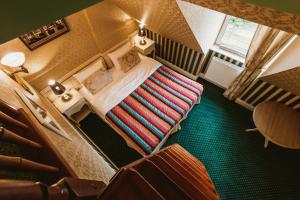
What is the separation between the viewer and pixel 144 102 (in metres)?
2.74

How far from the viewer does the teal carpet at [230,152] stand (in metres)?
2.45

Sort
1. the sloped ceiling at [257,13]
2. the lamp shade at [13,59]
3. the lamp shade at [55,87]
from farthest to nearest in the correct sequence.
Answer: the lamp shade at [55,87], the lamp shade at [13,59], the sloped ceiling at [257,13]

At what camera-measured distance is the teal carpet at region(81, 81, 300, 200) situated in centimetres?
245

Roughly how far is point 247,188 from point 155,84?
6.97 ft

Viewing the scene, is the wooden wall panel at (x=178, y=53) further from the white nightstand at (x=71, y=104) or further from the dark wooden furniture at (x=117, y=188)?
the dark wooden furniture at (x=117, y=188)

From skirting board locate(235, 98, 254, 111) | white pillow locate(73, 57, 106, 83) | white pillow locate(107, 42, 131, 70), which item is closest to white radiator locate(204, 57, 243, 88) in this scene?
skirting board locate(235, 98, 254, 111)

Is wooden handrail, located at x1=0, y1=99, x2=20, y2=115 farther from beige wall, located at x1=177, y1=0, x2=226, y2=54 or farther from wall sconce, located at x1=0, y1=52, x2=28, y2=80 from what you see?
beige wall, located at x1=177, y1=0, x2=226, y2=54

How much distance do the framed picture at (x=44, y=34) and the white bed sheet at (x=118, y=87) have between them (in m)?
0.89

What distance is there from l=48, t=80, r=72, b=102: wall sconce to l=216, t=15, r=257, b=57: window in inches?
110

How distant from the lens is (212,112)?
319 centimetres

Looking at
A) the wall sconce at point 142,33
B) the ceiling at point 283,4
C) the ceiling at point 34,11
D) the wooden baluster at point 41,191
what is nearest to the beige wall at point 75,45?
the wall sconce at point 142,33

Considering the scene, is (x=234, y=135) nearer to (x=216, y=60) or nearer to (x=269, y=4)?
(x=216, y=60)

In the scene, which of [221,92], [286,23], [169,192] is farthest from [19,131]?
[221,92]

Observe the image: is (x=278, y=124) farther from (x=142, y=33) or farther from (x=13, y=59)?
(x=13, y=59)
